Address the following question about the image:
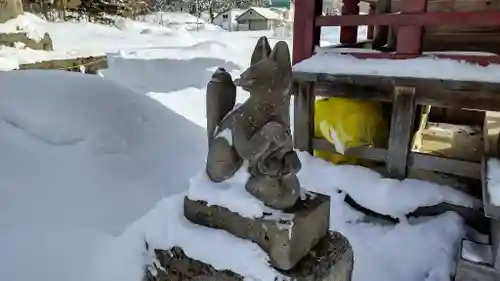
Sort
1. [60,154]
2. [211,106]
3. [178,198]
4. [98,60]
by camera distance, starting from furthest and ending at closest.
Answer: [98,60] → [60,154] → [178,198] → [211,106]

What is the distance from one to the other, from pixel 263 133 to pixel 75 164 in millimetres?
2151

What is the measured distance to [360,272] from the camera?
87.9 inches

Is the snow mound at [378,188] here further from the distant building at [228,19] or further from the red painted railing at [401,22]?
the distant building at [228,19]

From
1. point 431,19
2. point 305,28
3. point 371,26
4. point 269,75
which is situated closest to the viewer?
point 269,75

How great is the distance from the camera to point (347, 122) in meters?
2.68

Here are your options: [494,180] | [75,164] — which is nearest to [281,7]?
[75,164]

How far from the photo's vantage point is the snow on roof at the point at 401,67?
2162 mm

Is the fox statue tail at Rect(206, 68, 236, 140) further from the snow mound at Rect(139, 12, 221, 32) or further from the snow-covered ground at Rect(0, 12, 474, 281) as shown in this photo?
the snow mound at Rect(139, 12, 221, 32)

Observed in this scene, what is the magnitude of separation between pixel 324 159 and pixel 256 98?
1.85 m

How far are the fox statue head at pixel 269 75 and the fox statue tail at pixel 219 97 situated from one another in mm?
119

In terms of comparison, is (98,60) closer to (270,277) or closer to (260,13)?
(270,277)

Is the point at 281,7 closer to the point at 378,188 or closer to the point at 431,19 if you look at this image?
the point at 431,19

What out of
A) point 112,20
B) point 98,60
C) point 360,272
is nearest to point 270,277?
point 360,272

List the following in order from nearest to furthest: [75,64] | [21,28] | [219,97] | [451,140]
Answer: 1. [219,97]
2. [451,140]
3. [75,64]
4. [21,28]
